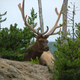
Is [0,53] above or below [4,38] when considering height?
below

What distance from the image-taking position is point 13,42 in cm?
675

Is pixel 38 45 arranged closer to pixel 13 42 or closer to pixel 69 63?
pixel 13 42

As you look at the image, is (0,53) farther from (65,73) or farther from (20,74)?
(65,73)

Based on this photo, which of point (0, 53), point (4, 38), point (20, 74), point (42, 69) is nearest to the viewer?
point (20, 74)

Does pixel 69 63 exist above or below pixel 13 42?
below

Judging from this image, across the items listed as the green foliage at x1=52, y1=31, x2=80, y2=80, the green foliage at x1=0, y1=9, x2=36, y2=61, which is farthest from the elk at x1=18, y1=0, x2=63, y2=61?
the green foliage at x1=52, y1=31, x2=80, y2=80

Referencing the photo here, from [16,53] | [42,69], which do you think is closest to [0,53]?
[16,53]

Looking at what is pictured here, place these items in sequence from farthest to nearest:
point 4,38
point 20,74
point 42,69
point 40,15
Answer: point 40,15
point 4,38
point 42,69
point 20,74

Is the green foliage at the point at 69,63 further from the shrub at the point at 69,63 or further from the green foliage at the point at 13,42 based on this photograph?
the green foliage at the point at 13,42

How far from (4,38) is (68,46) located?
3.41 metres

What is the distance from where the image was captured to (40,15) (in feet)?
41.5

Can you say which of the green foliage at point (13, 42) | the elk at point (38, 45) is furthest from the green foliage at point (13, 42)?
the elk at point (38, 45)

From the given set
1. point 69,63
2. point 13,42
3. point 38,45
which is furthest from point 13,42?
point 69,63

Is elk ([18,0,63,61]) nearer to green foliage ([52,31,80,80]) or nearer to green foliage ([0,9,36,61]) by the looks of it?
green foliage ([0,9,36,61])
